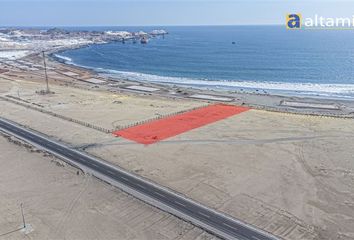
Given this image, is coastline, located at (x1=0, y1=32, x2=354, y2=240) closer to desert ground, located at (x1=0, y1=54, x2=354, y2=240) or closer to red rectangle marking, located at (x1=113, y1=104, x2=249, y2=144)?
desert ground, located at (x1=0, y1=54, x2=354, y2=240)

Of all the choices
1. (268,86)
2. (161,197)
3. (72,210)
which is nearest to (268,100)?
(268,86)

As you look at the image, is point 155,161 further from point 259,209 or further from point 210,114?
point 210,114

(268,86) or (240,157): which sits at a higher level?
(268,86)

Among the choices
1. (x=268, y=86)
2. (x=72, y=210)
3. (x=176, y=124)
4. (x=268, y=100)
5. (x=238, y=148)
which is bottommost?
(x=72, y=210)

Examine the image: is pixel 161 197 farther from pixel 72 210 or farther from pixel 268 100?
pixel 268 100

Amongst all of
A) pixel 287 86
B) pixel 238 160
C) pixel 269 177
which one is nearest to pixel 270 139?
pixel 238 160
